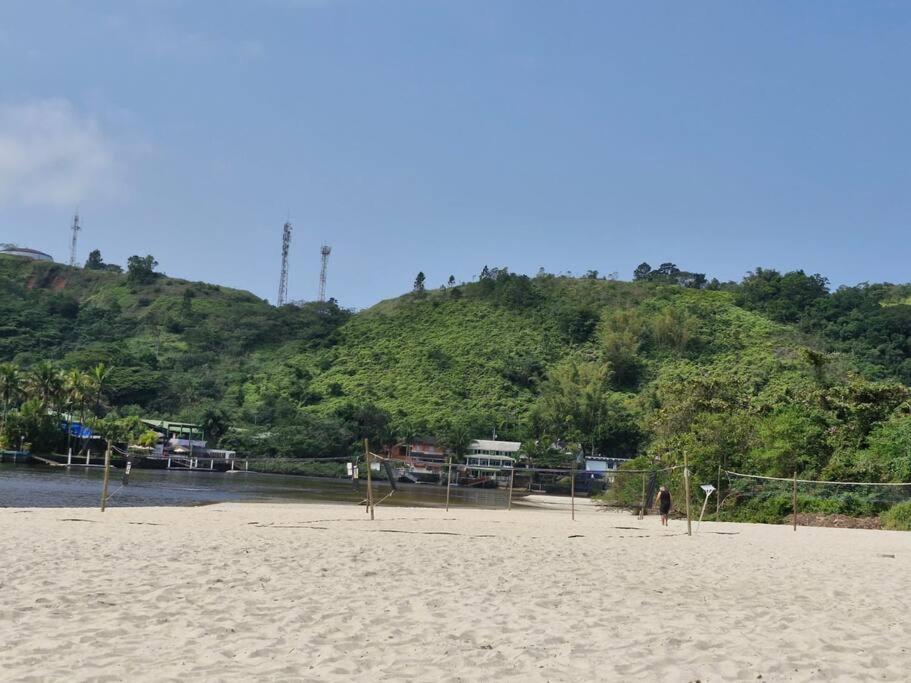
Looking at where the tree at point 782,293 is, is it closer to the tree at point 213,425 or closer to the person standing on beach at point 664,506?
the tree at point 213,425

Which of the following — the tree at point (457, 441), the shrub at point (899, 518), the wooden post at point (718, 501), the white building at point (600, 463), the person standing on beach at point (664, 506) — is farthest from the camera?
the tree at point (457, 441)

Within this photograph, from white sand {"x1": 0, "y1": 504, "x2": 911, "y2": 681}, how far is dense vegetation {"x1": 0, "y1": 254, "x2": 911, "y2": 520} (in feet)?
213

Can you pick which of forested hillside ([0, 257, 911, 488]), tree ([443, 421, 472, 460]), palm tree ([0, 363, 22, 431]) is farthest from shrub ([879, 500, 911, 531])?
tree ([443, 421, 472, 460])

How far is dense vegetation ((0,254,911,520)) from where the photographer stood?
107 metres

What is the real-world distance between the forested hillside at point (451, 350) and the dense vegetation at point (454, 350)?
323mm

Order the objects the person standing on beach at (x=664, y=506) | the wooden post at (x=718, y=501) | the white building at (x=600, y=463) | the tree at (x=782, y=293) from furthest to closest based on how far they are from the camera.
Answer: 1. the tree at (x=782, y=293)
2. the white building at (x=600, y=463)
3. the wooden post at (x=718, y=501)
4. the person standing on beach at (x=664, y=506)

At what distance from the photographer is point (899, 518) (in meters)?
26.2

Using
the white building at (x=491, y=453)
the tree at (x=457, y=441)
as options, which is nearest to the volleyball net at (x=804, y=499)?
the white building at (x=491, y=453)

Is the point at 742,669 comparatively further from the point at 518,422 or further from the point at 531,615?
the point at 518,422

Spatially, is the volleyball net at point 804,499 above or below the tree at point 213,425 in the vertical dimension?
below

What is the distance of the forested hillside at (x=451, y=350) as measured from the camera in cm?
10712

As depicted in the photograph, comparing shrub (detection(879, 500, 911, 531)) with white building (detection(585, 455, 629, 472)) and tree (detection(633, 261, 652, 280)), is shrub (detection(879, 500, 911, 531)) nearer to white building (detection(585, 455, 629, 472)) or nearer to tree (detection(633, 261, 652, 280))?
white building (detection(585, 455, 629, 472))

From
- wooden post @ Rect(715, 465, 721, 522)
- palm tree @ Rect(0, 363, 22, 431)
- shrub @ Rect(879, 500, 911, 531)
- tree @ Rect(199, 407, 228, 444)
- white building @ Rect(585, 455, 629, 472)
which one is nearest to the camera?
shrub @ Rect(879, 500, 911, 531)

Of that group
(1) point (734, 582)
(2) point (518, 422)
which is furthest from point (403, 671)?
(2) point (518, 422)
